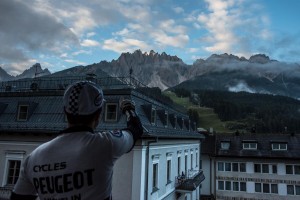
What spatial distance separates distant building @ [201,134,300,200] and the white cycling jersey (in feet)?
134

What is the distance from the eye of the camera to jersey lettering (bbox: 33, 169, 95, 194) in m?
2.06

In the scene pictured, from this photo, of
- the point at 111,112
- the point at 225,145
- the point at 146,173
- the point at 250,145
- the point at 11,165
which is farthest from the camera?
the point at 225,145

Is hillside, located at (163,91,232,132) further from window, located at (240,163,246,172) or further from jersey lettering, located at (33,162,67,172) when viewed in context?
jersey lettering, located at (33,162,67,172)

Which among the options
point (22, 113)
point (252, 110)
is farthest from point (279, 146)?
point (252, 110)

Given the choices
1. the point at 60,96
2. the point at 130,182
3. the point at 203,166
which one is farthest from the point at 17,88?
the point at 203,166

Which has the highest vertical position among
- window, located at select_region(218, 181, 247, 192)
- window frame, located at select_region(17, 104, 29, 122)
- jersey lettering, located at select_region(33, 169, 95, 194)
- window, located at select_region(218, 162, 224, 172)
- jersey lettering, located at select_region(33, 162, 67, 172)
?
window frame, located at select_region(17, 104, 29, 122)

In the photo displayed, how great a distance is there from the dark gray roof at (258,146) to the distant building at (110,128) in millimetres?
21483

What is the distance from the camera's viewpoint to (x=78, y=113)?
7.24 feet

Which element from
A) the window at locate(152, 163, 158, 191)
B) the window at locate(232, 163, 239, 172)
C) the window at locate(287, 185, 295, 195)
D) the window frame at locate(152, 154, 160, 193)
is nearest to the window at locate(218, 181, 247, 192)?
the window at locate(232, 163, 239, 172)

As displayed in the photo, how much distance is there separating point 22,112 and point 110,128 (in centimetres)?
688

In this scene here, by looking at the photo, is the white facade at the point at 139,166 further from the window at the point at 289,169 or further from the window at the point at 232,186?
the window at the point at 289,169

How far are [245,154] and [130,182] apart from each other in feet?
95.4

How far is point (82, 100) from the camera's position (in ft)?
7.24

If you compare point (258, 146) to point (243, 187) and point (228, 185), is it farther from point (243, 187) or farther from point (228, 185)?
point (228, 185)
